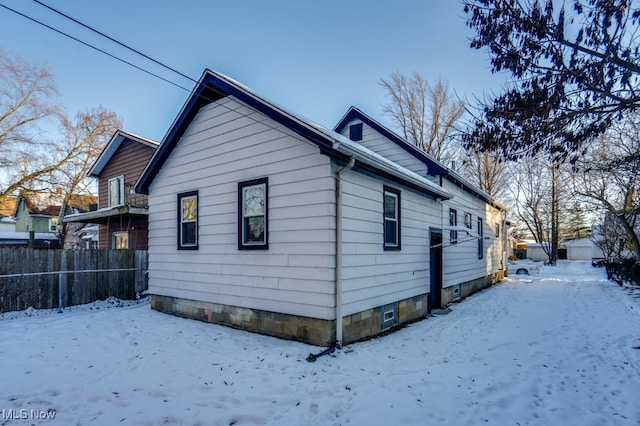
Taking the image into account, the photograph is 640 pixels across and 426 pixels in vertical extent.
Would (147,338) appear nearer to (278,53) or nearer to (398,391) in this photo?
(398,391)

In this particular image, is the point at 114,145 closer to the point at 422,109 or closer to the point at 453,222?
the point at 453,222

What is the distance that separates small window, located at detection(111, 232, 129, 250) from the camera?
17141 millimetres

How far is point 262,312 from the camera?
724 centimetres

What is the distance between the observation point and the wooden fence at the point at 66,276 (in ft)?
31.4

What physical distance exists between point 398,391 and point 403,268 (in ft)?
14.0

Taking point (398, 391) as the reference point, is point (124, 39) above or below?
above

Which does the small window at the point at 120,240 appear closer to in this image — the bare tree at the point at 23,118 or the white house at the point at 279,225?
the white house at the point at 279,225

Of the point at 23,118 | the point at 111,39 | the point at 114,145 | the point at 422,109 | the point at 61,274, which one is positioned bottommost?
the point at 61,274

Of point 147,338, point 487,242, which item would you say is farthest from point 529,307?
point 147,338

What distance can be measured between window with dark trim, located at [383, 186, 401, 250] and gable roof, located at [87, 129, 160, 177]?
39.3 ft

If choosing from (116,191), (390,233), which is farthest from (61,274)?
(390,233)

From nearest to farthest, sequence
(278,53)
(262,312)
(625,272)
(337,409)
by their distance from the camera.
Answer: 1. (337,409)
2. (262,312)
3. (278,53)
4. (625,272)

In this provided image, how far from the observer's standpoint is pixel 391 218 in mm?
8305

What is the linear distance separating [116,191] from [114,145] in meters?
2.32
